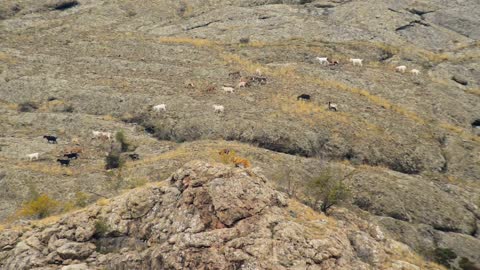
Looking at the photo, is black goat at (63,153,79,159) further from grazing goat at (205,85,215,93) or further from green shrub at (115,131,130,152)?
grazing goat at (205,85,215,93)

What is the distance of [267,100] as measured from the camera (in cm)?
6028

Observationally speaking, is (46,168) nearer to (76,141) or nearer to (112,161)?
(112,161)

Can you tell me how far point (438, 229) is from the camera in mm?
42875

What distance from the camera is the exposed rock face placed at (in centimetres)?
2533

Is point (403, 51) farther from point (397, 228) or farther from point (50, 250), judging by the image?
point (50, 250)

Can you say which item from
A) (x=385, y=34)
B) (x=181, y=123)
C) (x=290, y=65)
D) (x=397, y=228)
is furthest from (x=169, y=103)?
(x=385, y=34)

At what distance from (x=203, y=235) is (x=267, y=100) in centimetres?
3567

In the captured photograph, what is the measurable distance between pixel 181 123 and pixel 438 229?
94.3ft

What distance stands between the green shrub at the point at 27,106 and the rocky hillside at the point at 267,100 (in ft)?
0.63

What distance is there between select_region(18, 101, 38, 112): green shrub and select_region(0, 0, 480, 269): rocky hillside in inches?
7.6

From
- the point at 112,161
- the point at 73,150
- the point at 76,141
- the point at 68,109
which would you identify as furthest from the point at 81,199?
the point at 68,109

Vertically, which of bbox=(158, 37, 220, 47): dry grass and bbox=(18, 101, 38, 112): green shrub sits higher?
bbox=(18, 101, 38, 112): green shrub

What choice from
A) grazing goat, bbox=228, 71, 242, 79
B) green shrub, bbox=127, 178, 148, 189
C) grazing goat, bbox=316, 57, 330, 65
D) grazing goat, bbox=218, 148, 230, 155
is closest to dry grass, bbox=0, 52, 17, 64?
grazing goat, bbox=228, 71, 242, 79

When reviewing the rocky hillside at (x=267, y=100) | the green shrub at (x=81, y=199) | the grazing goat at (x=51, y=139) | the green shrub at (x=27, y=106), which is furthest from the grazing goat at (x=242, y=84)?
the green shrub at (x=81, y=199)
